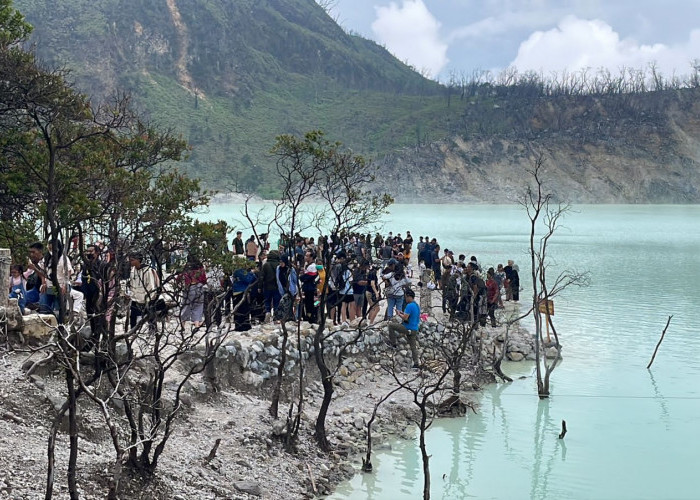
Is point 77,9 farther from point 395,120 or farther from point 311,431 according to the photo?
point 311,431

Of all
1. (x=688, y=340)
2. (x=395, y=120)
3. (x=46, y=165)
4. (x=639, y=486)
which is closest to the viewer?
(x=639, y=486)

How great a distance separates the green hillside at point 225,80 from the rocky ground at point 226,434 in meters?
82.1

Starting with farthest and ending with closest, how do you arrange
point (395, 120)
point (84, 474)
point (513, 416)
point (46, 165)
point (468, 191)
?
point (395, 120) → point (468, 191) → point (513, 416) → point (46, 165) → point (84, 474)

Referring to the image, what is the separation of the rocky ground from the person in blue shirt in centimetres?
108

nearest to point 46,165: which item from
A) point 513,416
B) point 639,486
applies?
point 513,416

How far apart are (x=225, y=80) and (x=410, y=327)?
117276 mm

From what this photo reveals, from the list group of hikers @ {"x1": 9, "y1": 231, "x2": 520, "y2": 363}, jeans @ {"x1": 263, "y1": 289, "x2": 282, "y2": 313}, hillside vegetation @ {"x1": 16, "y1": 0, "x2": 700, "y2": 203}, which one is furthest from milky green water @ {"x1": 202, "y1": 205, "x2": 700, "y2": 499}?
hillside vegetation @ {"x1": 16, "y1": 0, "x2": 700, "y2": 203}

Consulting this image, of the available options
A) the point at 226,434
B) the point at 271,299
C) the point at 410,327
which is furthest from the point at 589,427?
the point at 226,434

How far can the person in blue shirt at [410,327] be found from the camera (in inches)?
556

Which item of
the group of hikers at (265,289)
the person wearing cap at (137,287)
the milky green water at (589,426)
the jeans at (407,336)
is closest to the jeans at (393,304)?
the group of hikers at (265,289)

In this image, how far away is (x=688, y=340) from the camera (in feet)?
66.7

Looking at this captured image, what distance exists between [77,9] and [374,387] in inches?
4937

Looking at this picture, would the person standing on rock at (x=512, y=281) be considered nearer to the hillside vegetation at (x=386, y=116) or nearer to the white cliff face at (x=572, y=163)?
the hillside vegetation at (x=386, y=116)

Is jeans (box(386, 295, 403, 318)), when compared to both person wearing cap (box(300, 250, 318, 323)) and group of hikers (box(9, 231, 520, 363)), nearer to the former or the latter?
group of hikers (box(9, 231, 520, 363))
